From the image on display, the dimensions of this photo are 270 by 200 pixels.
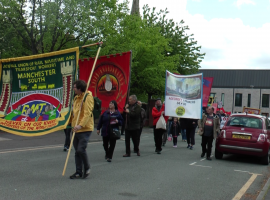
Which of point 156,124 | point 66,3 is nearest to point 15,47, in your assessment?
point 66,3

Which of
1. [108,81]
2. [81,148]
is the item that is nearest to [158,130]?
[108,81]

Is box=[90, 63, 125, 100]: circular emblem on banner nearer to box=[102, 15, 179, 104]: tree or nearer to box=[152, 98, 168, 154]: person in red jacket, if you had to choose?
box=[152, 98, 168, 154]: person in red jacket

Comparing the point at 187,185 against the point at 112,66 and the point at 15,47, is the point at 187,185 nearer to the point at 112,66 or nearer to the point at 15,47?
the point at 112,66

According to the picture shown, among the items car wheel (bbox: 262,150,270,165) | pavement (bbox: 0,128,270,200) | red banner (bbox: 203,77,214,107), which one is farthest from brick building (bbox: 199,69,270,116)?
pavement (bbox: 0,128,270,200)

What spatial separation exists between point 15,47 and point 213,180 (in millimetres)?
20671

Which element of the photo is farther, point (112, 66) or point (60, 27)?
point (60, 27)

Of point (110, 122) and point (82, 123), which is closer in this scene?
point (82, 123)

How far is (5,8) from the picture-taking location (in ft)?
77.1

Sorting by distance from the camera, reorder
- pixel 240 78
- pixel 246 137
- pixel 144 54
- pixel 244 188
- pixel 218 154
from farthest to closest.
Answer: pixel 240 78 → pixel 144 54 → pixel 218 154 → pixel 246 137 → pixel 244 188

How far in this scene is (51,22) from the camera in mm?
23219

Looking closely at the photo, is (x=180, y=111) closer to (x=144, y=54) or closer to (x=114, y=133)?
(x=114, y=133)

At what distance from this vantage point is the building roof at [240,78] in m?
77.4

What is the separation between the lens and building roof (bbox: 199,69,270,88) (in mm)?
77375

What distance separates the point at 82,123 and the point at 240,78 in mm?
75618
